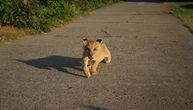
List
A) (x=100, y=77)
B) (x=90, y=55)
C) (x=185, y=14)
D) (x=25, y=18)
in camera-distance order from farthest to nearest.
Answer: (x=185, y=14)
(x=25, y=18)
(x=100, y=77)
(x=90, y=55)

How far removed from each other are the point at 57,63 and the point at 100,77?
1.66 m

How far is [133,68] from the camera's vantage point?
33.1 ft

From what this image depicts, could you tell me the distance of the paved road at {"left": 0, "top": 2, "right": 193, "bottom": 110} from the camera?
290 inches

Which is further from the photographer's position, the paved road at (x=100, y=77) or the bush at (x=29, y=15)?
the bush at (x=29, y=15)

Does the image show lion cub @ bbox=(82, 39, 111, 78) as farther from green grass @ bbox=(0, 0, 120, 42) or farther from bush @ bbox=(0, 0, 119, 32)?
bush @ bbox=(0, 0, 119, 32)

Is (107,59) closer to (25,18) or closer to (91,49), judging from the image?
(91,49)

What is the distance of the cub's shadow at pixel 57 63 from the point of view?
394 inches

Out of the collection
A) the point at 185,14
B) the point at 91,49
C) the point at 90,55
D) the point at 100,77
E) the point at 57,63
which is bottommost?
the point at 185,14

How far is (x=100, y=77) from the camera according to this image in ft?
30.1

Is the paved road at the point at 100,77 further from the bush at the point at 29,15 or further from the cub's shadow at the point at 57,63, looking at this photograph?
the bush at the point at 29,15

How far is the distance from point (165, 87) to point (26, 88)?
257cm

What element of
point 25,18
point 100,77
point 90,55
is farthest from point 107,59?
point 25,18

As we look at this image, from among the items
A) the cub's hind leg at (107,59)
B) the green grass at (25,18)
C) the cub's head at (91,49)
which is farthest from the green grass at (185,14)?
the cub's head at (91,49)

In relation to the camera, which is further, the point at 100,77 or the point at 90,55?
the point at 100,77
